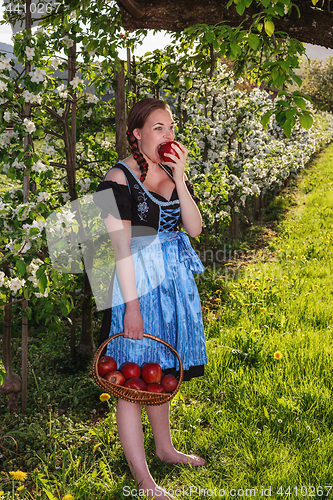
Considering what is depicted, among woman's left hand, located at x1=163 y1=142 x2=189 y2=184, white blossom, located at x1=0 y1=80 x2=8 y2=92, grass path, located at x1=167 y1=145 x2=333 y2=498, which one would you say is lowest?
grass path, located at x1=167 y1=145 x2=333 y2=498

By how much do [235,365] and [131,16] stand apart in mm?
2454

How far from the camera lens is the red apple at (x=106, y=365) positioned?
1.88 metres

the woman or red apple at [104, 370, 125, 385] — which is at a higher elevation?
the woman

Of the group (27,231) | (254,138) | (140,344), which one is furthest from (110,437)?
(254,138)

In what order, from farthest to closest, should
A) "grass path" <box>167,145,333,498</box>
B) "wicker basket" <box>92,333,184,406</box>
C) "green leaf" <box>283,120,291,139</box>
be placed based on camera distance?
"grass path" <box>167,145,333,498</box>, "wicker basket" <box>92,333,184,406</box>, "green leaf" <box>283,120,291,139</box>

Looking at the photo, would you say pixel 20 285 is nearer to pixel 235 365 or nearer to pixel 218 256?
pixel 235 365

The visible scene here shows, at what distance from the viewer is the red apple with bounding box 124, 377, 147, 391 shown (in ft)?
5.95

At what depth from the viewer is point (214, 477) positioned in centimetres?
203

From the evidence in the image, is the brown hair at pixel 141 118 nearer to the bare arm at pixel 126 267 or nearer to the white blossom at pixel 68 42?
the bare arm at pixel 126 267

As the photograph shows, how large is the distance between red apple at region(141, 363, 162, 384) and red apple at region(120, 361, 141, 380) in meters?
0.03

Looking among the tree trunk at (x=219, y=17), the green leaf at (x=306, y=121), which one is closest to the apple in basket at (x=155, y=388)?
the green leaf at (x=306, y=121)

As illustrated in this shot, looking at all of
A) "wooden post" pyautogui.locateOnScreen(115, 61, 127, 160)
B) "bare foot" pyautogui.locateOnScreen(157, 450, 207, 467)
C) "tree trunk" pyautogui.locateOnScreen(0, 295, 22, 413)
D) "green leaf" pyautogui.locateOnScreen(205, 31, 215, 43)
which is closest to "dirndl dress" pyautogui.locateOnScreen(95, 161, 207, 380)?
"bare foot" pyautogui.locateOnScreen(157, 450, 207, 467)

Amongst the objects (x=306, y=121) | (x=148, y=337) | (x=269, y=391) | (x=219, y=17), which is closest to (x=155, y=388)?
(x=148, y=337)

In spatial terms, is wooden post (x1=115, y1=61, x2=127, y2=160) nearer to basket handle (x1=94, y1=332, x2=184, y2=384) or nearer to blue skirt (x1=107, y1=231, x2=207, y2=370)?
blue skirt (x1=107, y1=231, x2=207, y2=370)
